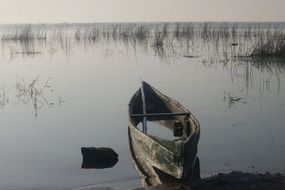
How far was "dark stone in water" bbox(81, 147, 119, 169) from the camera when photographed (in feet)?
29.6

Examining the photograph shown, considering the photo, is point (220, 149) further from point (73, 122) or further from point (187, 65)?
point (187, 65)

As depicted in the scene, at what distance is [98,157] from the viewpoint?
30.0ft

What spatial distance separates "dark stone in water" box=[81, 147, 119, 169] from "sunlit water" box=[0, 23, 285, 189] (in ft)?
0.49

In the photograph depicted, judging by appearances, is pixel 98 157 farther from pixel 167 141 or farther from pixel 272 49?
pixel 272 49

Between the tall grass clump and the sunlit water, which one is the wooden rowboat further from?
the tall grass clump

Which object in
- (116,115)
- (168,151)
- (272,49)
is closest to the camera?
(168,151)

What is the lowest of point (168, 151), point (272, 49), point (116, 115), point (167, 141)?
point (116, 115)

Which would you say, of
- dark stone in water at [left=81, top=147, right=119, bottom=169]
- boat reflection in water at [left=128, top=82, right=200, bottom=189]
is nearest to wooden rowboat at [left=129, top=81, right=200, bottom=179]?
boat reflection in water at [left=128, top=82, right=200, bottom=189]

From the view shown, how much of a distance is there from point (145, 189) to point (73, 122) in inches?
193

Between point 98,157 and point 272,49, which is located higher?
point 272,49

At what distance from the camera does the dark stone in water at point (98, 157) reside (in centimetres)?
901

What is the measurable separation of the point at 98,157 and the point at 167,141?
86.9 inches

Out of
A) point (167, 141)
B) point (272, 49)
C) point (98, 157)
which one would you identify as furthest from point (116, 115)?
point (272, 49)

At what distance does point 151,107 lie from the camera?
440 inches
